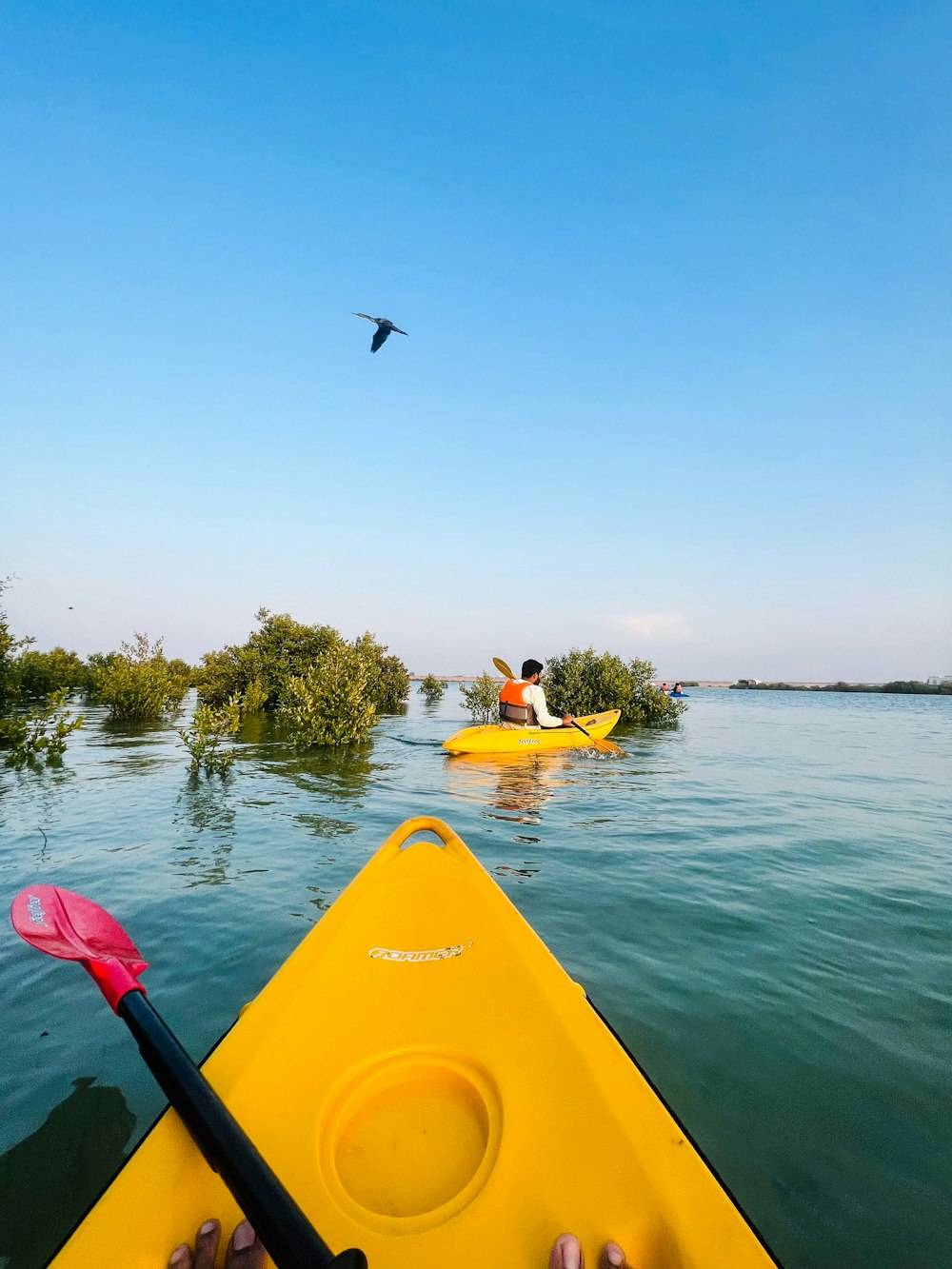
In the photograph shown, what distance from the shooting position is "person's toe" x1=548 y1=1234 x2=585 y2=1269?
136 cm

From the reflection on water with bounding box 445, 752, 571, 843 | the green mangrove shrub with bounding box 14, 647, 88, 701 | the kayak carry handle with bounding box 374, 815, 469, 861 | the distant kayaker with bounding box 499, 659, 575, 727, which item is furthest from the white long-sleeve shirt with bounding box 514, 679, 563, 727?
the green mangrove shrub with bounding box 14, 647, 88, 701

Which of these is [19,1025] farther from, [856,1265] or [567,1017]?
[856,1265]

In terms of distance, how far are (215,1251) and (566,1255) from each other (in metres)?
0.89

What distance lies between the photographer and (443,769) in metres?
11.6

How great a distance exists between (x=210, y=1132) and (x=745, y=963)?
3.59 meters

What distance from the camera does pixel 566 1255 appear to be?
1376 millimetres

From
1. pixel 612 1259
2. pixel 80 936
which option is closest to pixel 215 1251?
pixel 612 1259

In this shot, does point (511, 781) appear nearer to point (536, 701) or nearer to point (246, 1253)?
point (536, 701)


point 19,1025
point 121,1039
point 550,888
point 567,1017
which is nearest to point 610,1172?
point 567,1017

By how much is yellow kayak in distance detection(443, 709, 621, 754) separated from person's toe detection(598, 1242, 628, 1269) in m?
11.7

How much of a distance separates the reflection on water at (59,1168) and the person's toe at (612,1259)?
1.82m

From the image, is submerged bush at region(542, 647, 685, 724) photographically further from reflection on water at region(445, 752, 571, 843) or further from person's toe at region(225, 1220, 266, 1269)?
person's toe at region(225, 1220, 266, 1269)

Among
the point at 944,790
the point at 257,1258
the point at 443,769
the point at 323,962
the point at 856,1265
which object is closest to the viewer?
the point at 257,1258

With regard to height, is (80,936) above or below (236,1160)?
above
